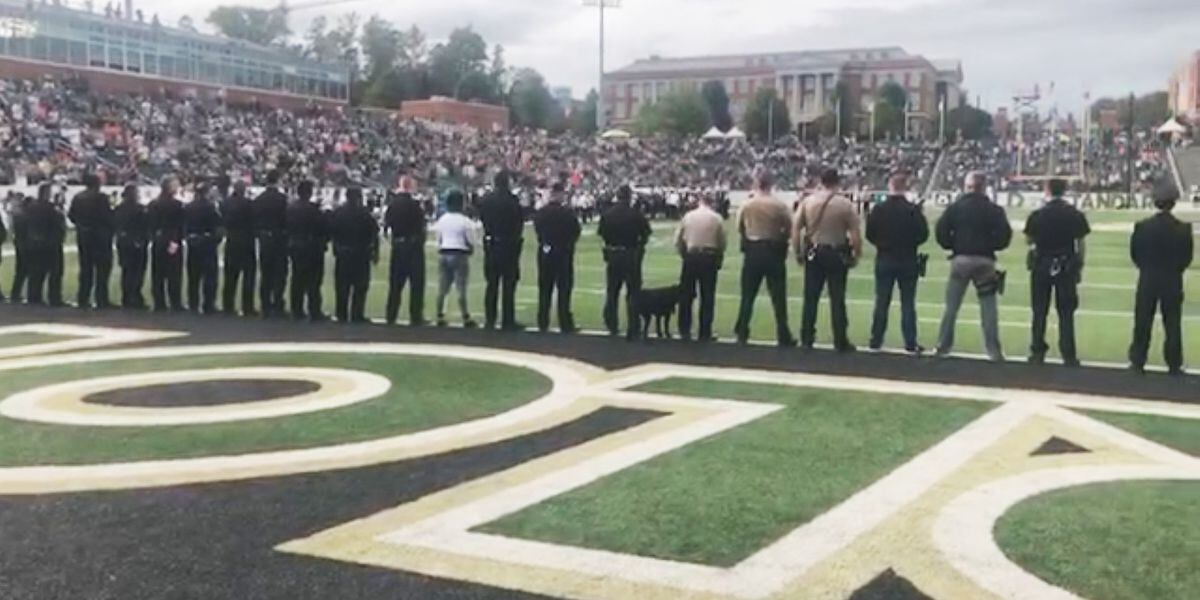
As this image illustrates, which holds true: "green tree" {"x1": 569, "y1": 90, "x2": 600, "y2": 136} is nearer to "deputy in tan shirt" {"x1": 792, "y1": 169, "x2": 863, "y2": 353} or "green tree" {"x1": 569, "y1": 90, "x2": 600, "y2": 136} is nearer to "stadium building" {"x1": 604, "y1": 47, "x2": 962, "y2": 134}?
"stadium building" {"x1": 604, "y1": 47, "x2": 962, "y2": 134}

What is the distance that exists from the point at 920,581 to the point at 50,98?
46.1 metres

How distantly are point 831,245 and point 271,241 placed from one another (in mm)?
6056

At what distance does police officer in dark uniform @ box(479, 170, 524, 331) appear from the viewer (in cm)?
1237

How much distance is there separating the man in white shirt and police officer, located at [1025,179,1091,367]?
555cm

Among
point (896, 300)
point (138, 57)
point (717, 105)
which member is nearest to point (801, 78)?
point (717, 105)

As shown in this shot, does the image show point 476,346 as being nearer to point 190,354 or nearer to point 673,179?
point 190,354

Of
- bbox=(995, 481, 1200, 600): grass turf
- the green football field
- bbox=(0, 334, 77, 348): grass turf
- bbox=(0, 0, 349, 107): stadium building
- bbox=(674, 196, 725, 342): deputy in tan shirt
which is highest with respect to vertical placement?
bbox=(0, 0, 349, 107): stadium building

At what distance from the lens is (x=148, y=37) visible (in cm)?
5838

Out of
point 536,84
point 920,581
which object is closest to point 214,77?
point 536,84

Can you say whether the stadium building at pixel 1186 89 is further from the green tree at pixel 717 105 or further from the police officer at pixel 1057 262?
the police officer at pixel 1057 262

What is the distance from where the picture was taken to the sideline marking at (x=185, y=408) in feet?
25.6

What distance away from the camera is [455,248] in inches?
513

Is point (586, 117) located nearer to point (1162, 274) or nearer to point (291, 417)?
point (1162, 274)

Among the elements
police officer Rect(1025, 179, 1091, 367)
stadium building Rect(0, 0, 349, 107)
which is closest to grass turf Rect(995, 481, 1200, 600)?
police officer Rect(1025, 179, 1091, 367)
